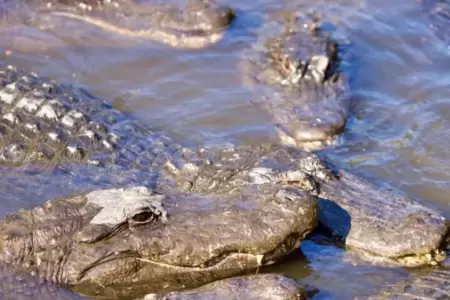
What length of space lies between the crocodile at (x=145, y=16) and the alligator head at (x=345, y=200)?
295 cm

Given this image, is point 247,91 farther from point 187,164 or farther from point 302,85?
point 187,164

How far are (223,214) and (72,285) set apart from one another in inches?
35.8

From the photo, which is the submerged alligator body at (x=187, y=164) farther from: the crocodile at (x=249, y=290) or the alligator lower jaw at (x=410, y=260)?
the crocodile at (x=249, y=290)

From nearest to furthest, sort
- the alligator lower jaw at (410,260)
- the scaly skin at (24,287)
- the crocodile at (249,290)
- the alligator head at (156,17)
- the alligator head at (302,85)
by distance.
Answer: the crocodile at (249,290), the scaly skin at (24,287), the alligator lower jaw at (410,260), the alligator head at (302,85), the alligator head at (156,17)

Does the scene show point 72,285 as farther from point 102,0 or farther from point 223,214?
point 102,0

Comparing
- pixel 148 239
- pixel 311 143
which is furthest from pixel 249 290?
pixel 311 143

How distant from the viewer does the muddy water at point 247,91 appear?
6064 mm

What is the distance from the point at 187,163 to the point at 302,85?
6.74 ft

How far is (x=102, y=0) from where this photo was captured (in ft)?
28.1

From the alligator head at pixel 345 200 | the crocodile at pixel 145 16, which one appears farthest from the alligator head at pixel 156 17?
the alligator head at pixel 345 200

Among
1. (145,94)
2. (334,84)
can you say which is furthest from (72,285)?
(334,84)

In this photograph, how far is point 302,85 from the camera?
6934 mm

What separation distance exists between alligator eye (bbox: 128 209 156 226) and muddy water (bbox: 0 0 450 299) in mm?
1336

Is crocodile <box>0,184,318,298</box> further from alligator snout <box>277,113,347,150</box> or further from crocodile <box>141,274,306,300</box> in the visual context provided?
alligator snout <box>277,113,347,150</box>
